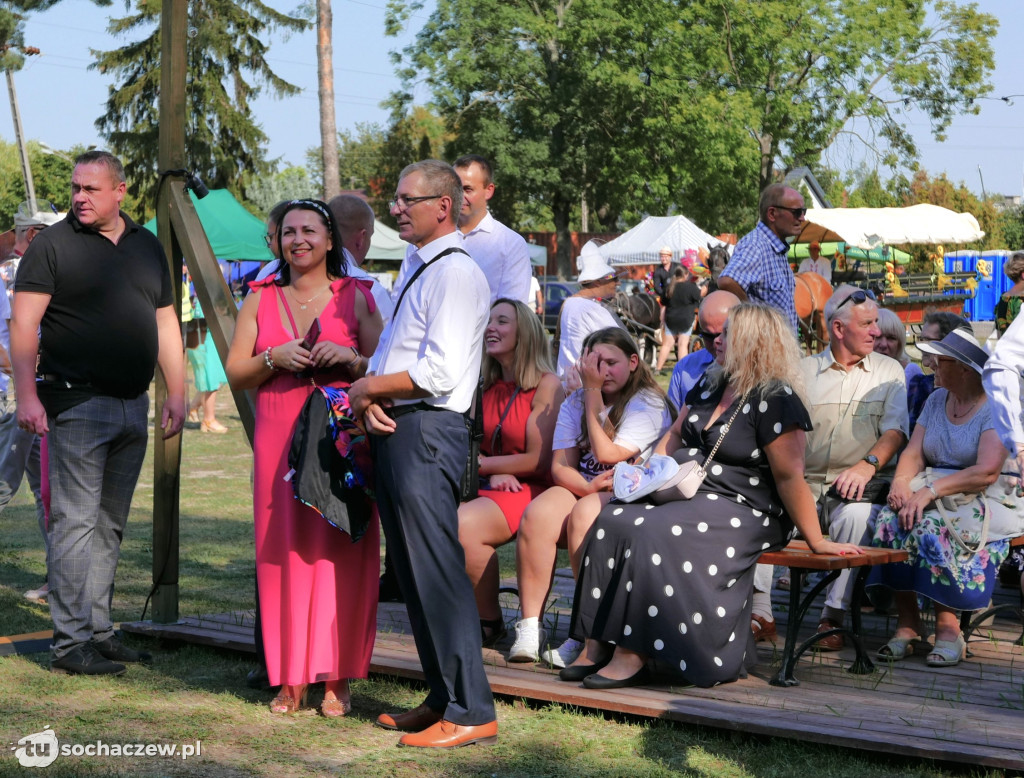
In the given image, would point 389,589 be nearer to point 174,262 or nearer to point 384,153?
point 174,262

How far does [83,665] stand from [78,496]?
26.7 inches

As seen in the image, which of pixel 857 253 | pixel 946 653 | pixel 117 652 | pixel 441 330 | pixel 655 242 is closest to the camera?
pixel 441 330

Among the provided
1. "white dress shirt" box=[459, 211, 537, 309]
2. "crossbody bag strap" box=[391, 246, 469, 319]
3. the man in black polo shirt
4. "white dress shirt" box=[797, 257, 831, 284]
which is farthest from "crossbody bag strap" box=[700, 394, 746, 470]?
"white dress shirt" box=[797, 257, 831, 284]

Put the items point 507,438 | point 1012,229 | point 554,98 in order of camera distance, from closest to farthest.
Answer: point 507,438, point 554,98, point 1012,229

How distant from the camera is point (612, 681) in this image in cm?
459

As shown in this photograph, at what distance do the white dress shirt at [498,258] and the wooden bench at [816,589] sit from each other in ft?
5.93

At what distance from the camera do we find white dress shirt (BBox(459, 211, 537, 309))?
584 centimetres

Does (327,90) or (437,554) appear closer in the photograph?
(437,554)

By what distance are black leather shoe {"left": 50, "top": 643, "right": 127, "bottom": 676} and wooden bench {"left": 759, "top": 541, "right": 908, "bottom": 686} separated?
2.63 metres

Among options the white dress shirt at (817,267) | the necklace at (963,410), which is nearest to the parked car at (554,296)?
the white dress shirt at (817,267)

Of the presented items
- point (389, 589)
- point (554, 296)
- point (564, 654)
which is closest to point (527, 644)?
point (564, 654)

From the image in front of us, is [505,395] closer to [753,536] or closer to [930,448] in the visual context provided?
[753,536]

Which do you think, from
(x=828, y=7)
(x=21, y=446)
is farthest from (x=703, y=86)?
(x=21, y=446)

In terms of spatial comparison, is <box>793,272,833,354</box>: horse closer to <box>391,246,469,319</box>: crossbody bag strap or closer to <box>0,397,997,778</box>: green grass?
<box>0,397,997,778</box>: green grass
